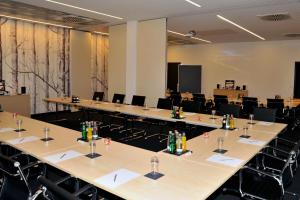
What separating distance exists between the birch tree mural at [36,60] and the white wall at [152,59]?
317 cm

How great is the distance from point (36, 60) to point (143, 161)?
767cm

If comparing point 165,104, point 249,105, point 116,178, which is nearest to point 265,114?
point 165,104

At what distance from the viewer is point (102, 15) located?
7.38 m

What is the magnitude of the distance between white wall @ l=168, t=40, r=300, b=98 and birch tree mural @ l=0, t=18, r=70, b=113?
6.21m

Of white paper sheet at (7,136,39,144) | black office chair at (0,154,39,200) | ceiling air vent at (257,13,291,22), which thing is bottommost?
black office chair at (0,154,39,200)

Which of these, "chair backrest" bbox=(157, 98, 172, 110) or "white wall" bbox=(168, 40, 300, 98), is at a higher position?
"white wall" bbox=(168, 40, 300, 98)

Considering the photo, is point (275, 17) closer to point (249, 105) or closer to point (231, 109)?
point (249, 105)

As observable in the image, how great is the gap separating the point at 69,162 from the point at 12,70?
278 inches

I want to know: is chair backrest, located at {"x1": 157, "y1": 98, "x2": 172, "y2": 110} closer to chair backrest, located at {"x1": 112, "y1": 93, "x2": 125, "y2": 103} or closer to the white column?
chair backrest, located at {"x1": 112, "y1": 93, "x2": 125, "y2": 103}

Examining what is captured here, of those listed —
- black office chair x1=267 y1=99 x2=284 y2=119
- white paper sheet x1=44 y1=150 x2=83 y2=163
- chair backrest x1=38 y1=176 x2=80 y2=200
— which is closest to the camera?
chair backrest x1=38 y1=176 x2=80 y2=200

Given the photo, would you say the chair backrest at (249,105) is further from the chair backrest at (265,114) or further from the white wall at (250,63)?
the white wall at (250,63)

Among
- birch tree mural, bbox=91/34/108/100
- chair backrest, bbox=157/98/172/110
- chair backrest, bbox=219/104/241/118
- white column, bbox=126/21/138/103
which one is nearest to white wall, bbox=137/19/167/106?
white column, bbox=126/21/138/103

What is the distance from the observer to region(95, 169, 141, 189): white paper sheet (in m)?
2.01

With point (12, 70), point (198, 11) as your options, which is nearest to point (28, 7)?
point (12, 70)
